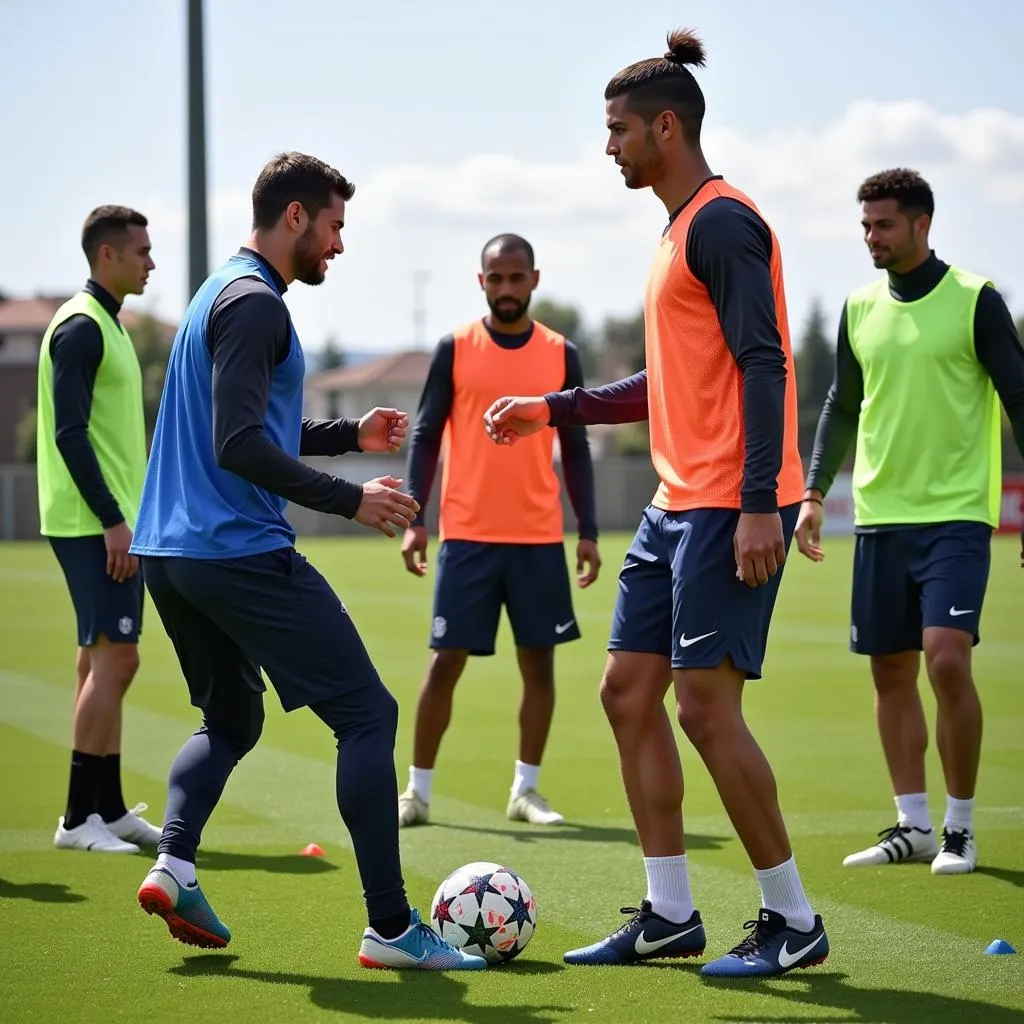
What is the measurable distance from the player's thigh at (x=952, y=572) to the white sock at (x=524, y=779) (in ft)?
7.06

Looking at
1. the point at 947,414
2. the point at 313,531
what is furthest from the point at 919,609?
the point at 313,531

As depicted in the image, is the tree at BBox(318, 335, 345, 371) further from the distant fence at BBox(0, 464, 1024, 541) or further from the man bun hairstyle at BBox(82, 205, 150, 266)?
the man bun hairstyle at BBox(82, 205, 150, 266)

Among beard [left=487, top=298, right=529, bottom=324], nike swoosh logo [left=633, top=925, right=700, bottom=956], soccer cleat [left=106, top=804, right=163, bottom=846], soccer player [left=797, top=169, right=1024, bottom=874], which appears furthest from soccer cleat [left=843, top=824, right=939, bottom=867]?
beard [left=487, top=298, right=529, bottom=324]

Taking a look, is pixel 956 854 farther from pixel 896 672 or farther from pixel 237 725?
pixel 237 725

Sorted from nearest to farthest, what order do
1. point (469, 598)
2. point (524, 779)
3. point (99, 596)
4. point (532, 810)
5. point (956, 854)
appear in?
1. point (956, 854)
2. point (99, 596)
3. point (532, 810)
4. point (524, 779)
5. point (469, 598)

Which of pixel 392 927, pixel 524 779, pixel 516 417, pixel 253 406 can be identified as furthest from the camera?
pixel 524 779

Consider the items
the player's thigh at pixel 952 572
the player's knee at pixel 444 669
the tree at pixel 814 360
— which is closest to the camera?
the player's thigh at pixel 952 572

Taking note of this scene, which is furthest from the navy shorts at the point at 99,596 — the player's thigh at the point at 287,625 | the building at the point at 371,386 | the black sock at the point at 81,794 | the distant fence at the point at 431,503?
the building at the point at 371,386

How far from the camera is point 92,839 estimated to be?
739 centimetres

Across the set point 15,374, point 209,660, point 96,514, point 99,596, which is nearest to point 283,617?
point 209,660

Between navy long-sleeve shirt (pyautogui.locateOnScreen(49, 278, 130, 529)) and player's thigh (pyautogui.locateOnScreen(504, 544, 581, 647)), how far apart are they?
2.07 meters

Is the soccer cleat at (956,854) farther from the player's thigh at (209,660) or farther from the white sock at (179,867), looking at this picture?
the white sock at (179,867)

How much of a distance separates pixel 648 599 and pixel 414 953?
130 centimetres

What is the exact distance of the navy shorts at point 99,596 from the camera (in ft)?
24.8
